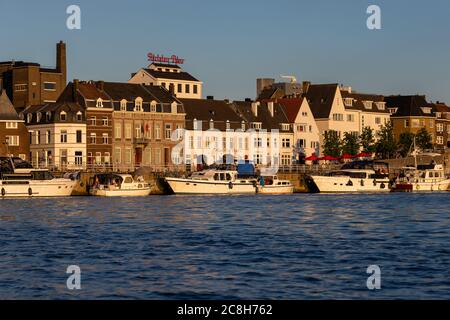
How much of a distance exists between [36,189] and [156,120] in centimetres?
Answer: 3040

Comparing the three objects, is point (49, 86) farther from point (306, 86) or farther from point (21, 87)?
point (306, 86)

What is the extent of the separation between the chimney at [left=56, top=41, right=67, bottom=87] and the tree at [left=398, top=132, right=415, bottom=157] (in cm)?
5397

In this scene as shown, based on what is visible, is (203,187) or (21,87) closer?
(203,187)

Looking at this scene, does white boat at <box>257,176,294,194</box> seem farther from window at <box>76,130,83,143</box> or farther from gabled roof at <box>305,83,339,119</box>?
gabled roof at <box>305,83,339,119</box>

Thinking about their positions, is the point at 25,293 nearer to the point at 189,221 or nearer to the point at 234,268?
the point at 234,268

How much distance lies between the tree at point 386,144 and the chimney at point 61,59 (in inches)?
1925

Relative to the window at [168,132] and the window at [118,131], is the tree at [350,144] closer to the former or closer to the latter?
the window at [168,132]

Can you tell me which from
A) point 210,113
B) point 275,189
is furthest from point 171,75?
point 275,189

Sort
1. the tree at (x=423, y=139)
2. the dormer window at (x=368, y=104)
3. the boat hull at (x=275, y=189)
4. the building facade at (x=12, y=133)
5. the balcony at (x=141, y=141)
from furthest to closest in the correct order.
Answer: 1. the dormer window at (x=368, y=104)
2. the tree at (x=423, y=139)
3. the balcony at (x=141, y=141)
4. the building facade at (x=12, y=133)
5. the boat hull at (x=275, y=189)

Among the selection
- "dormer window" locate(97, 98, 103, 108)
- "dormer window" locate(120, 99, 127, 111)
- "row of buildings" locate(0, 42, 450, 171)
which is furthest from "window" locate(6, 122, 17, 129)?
"dormer window" locate(120, 99, 127, 111)

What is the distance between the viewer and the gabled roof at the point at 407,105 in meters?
177

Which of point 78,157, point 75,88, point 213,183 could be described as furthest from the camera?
point 75,88

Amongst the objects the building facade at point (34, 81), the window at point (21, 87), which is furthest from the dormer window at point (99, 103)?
the window at point (21, 87)

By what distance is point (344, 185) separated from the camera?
119 meters
